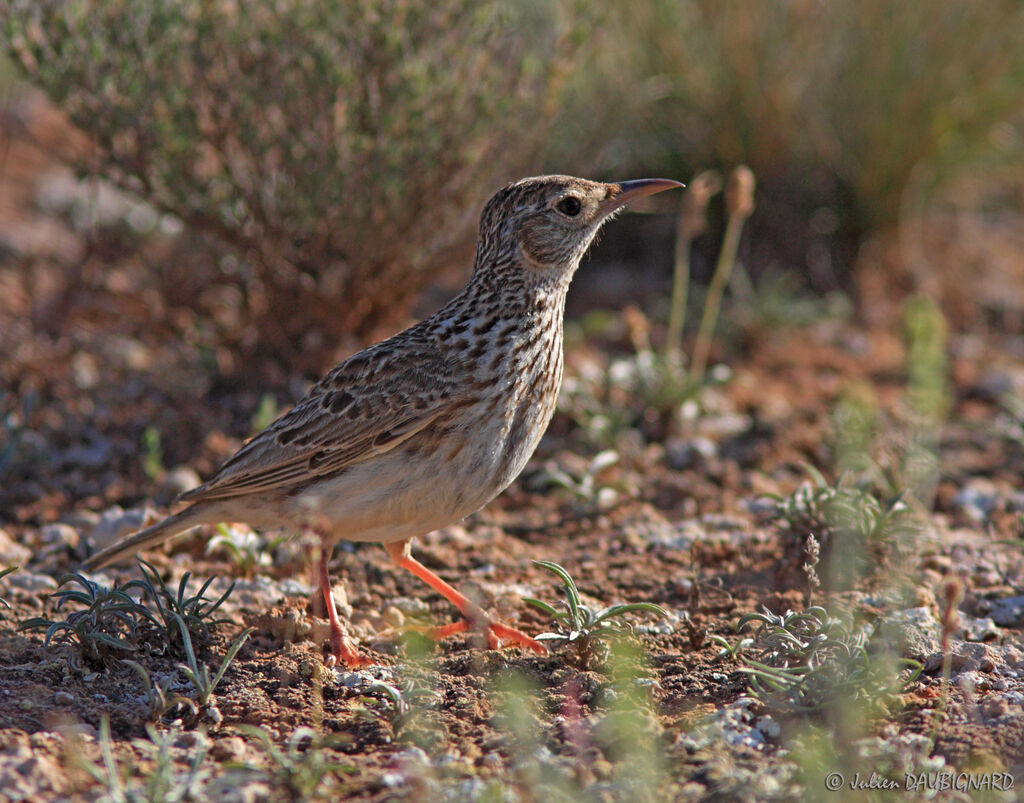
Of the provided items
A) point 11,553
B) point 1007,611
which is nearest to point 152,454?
point 11,553

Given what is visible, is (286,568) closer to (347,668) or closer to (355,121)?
(347,668)

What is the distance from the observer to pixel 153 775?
3.17 m

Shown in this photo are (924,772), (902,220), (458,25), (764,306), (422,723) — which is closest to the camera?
(924,772)

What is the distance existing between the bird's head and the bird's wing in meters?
0.52

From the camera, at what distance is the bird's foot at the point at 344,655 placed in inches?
162

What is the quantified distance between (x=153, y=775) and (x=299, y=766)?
389 millimetres

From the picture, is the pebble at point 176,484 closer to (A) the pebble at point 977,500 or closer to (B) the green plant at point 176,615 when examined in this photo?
(B) the green plant at point 176,615

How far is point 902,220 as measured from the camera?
8.47 m

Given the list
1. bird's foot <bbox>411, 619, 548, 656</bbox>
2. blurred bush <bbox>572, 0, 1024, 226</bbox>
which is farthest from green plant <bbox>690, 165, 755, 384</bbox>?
bird's foot <bbox>411, 619, 548, 656</bbox>

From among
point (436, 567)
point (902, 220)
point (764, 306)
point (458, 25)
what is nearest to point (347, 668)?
point (436, 567)

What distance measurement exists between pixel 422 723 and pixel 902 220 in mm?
6145

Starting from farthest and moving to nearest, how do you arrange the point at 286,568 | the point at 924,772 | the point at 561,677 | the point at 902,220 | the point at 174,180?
the point at 902,220 → the point at 174,180 → the point at 286,568 → the point at 561,677 → the point at 924,772

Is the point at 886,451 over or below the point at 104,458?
below

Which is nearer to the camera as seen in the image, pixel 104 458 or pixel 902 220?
pixel 104 458
